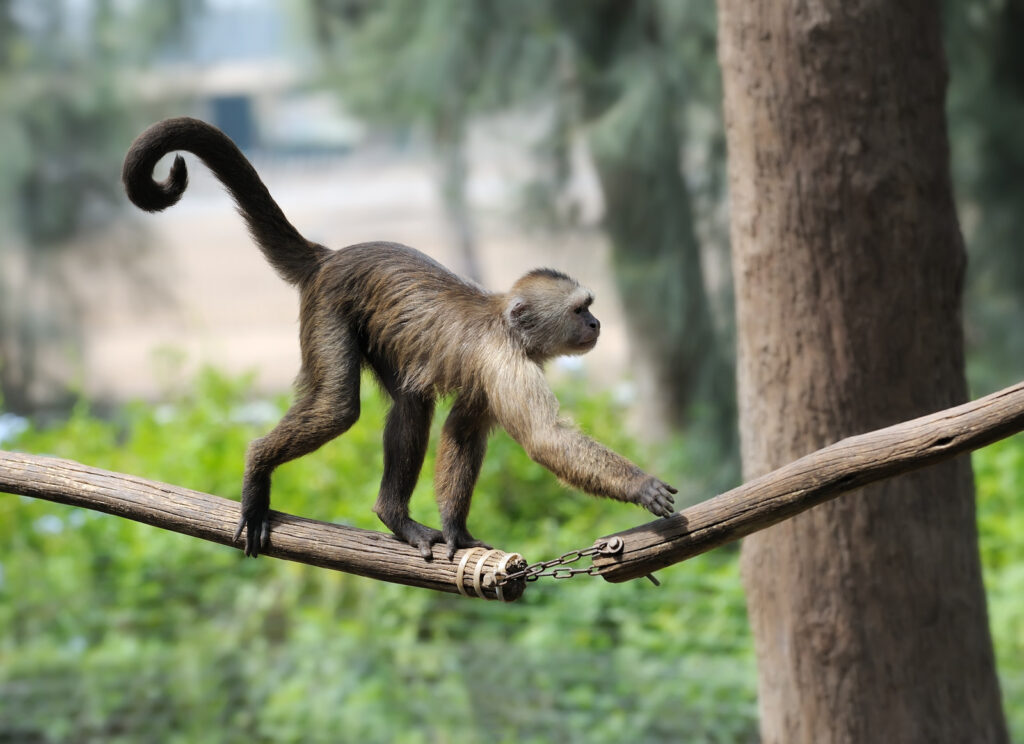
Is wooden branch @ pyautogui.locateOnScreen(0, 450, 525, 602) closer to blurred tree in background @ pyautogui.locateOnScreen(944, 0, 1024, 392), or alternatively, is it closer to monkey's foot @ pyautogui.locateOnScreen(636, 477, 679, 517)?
monkey's foot @ pyautogui.locateOnScreen(636, 477, 679, 517)

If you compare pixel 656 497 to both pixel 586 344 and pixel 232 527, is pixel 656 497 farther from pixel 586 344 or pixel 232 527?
pixel 232 527

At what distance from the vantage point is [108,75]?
7.50 m

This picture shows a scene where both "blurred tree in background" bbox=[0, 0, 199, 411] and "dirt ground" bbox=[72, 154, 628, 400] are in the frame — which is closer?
"dirt ground" bbox=[72, 154, 628, 400]

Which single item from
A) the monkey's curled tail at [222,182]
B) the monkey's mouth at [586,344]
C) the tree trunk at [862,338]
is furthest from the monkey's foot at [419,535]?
the tree trunk at [862,338]

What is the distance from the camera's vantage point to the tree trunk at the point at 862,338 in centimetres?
317

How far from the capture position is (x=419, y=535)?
2688 millimetres

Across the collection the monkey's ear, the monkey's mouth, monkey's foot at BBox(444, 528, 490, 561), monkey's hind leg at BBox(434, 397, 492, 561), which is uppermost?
the monkey's ear

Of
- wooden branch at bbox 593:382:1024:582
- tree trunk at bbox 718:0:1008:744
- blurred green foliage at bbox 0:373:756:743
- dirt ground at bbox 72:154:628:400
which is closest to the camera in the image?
wooden branch at bbox 593:382:1024:582

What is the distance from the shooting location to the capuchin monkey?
2553 mm

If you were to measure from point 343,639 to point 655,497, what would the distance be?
3116 millimetres

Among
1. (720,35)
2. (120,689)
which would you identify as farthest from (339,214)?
(720,35)

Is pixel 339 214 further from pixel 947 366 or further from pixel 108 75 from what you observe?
pixel 947 366

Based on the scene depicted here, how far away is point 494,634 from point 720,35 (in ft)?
9.72

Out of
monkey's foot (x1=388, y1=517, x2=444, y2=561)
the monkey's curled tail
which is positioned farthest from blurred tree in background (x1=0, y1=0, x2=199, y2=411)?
monkey's foot (x1=388, y1=517, x2=444, y2=561)
